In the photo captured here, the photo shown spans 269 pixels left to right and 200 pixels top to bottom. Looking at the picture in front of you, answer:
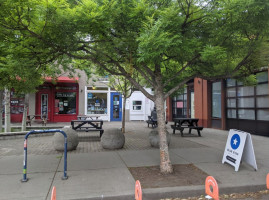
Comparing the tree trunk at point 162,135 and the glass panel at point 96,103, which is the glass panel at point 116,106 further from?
the tree trunk at point 162,135

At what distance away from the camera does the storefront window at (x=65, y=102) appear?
720 inches

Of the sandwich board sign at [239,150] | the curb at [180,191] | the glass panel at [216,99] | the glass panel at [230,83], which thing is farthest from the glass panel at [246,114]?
the curb at [180,191]

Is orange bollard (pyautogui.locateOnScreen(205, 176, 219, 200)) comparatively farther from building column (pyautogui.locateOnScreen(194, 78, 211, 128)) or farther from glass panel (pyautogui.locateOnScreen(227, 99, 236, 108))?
building column (pyautogui.locateOnScreen(194, 78, 211, 128))

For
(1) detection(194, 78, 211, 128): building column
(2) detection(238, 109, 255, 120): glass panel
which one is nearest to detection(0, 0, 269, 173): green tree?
(2) detection(238, 109, 255, 120): glass panel

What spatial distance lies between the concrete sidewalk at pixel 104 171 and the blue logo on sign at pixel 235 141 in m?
0.56

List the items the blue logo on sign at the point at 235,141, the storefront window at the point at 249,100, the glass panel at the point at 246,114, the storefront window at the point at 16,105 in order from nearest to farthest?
the blue logo on sign at the point at 235,141 < the storefront window at the point at 249,100 < the glass panel at the point at 246,114 < the storefront window at the point at 16,105

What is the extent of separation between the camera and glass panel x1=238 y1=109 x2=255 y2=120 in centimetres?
1103

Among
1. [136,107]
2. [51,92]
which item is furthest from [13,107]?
[136,107]

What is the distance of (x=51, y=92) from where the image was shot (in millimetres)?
18156

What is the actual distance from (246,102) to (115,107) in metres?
11.8

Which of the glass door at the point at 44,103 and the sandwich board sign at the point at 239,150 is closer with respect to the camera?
the sandwich board sign at the point at 239,150

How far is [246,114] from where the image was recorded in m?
11.5

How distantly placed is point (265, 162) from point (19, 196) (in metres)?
6.16

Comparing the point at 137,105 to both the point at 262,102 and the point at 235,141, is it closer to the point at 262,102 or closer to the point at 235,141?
the point at 262,102
